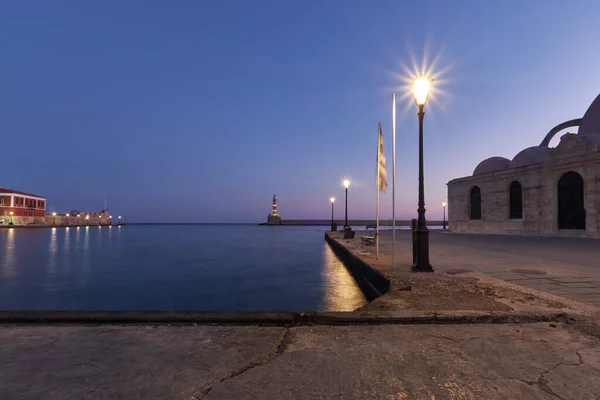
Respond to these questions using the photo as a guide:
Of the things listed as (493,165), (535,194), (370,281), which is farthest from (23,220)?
(535,194)

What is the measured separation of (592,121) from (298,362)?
3929cm

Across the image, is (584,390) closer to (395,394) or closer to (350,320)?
(395,394)

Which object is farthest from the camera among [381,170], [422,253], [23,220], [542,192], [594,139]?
[23,220]

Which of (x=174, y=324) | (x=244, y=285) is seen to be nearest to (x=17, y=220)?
(x=244, y=285)

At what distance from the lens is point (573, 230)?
81.9 feet

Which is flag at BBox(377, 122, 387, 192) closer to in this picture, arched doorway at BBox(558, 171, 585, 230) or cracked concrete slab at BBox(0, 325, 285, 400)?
cracked concrete slab at BBox(0, 325, 285, 400)

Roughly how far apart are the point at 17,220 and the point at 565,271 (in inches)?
4481

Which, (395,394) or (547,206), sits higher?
(547,206)

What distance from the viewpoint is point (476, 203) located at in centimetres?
3422

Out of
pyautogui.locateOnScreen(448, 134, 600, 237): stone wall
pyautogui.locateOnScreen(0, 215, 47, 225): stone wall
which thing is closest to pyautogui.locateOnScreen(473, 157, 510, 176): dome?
pyautogui.locateOnScreen(448, 134, 600, 237): stone wall

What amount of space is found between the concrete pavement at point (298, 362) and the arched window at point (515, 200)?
98.3 feet

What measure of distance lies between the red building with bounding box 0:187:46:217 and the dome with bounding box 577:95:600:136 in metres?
114

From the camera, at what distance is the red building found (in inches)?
3275

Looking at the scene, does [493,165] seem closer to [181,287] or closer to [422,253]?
[422,253]
